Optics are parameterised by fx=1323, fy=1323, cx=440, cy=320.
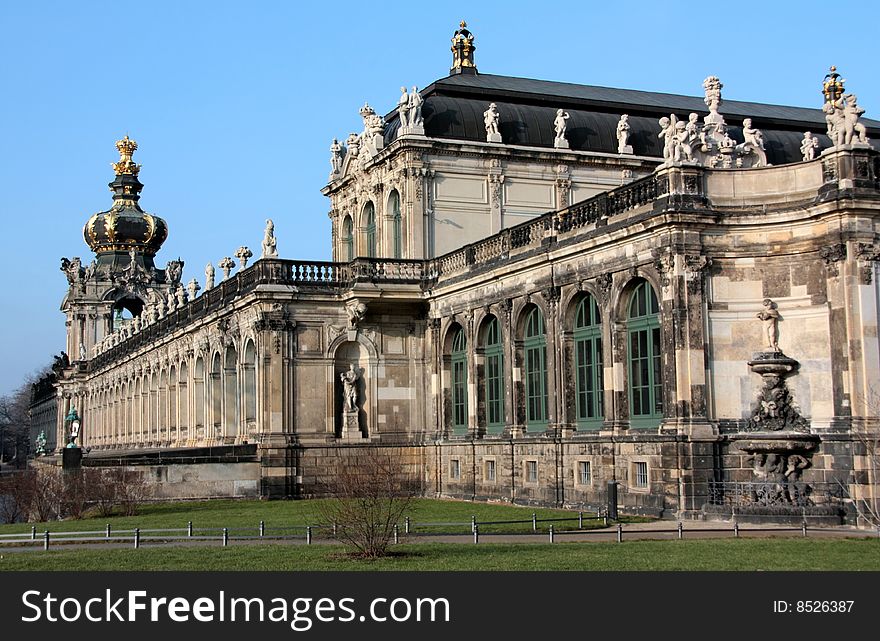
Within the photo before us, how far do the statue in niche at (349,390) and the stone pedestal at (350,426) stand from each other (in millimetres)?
168

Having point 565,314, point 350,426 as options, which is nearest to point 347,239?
point 350,426

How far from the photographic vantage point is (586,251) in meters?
41.2

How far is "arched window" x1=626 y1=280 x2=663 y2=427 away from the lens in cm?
3816

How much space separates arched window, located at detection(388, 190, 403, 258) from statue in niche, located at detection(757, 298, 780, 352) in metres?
22.8

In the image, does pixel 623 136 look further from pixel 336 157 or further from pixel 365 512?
pixel 365 512

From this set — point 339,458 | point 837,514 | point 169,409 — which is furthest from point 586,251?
point 169,409

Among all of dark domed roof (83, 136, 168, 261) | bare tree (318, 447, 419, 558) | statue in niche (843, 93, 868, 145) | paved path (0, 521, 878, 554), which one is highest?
dark domed roof (83, 136, 168, 261)

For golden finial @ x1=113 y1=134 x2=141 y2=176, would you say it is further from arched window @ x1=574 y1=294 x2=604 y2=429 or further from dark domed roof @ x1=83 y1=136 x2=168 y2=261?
arched window @ x1=574 y1=294 x2=604 y2=429

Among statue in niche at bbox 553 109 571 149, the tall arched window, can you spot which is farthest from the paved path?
statue in niche at bbox 553 109 571 149

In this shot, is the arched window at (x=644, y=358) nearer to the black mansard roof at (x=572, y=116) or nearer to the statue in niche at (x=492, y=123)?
the statue in niche at (x=492, y=123)

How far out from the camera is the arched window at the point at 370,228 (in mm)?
59312

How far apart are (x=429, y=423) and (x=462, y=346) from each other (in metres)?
4.06

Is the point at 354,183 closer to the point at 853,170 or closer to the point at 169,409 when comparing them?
the point at 169,409

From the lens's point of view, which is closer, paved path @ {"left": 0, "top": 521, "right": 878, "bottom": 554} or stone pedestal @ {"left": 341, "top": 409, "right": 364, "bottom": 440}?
paved path @ {"left": 0, "top": 521, "right": 878, "bottom": 554}
